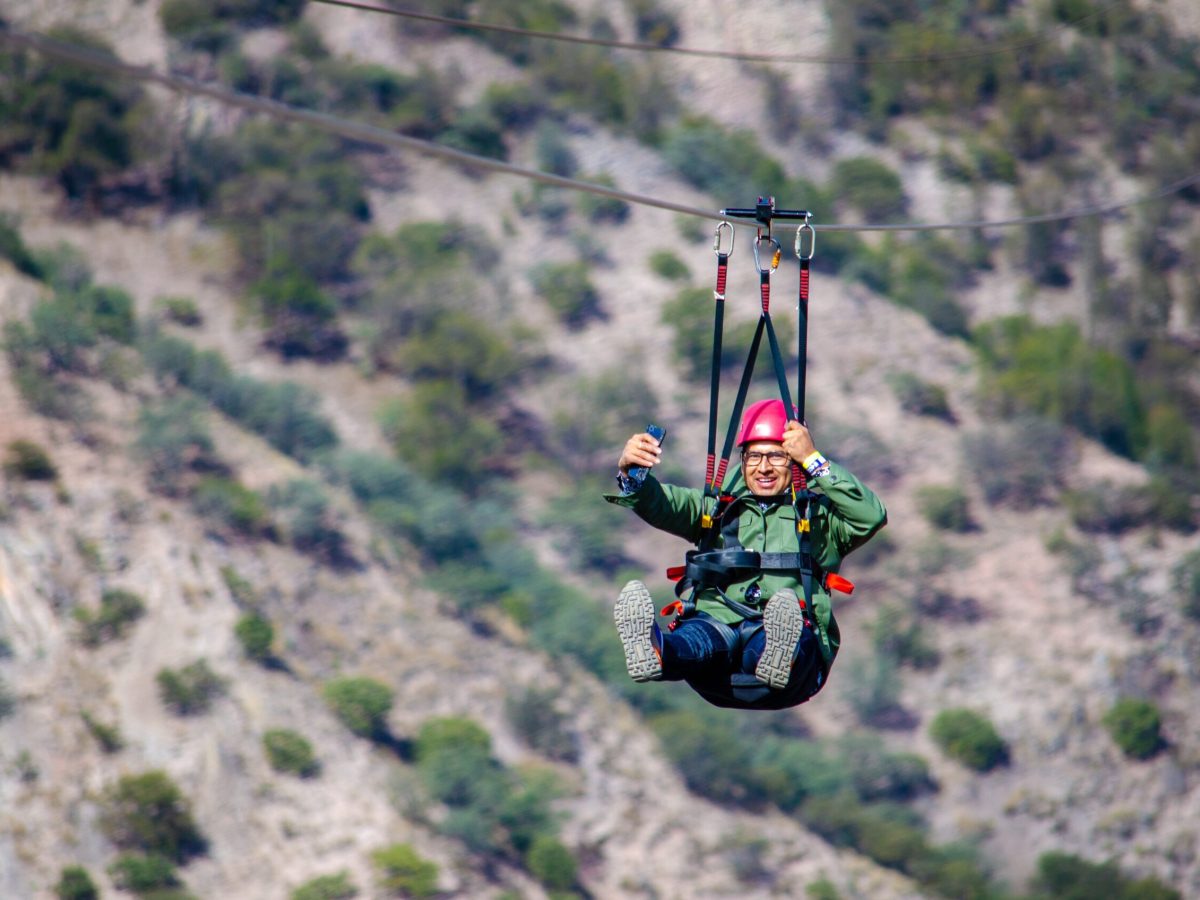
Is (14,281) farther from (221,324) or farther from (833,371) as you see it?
(833,371)

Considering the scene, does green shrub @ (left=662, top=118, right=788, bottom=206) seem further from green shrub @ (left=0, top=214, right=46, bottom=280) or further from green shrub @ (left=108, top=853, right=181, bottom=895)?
green shrub @ (left=108, top=853, right=181, bottom=895)

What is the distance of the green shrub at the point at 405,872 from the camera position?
27.9m

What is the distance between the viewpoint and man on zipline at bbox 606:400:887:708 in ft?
25.8

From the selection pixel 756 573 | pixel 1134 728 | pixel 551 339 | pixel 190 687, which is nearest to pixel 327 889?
pixel 190 687

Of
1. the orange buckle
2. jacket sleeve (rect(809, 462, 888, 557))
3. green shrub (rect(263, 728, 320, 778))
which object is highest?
jacket sleeve (rect(809, 462, 888, 557))

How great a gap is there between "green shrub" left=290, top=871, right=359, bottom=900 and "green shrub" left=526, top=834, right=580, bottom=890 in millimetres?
4095

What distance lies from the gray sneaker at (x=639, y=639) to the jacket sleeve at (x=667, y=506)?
21.9 inches

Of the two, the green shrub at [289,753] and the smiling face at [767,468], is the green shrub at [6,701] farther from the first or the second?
the smiling face at [767,468]

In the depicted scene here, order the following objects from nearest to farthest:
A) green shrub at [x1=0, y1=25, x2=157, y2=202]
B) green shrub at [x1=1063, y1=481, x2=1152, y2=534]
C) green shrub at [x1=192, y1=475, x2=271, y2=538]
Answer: green shrub at [x1=192, y1=475, x2=271, y2=538] < green shrub at [x1=1063, y1=481, x2=1152, y2=534] < green shrub at [x1=0, y1=25, x2=157, y2=202]

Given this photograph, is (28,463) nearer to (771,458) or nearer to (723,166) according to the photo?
(723,166)

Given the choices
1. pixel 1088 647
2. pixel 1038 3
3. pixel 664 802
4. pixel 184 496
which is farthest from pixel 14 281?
pixel 1038 3

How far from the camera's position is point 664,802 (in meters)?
31.7

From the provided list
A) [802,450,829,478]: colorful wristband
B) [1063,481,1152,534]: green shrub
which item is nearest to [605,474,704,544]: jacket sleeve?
[802,450,829,478]: colorful wristband

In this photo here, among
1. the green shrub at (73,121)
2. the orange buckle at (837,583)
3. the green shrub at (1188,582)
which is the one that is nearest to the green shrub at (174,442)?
the green shrub at (73,121)
